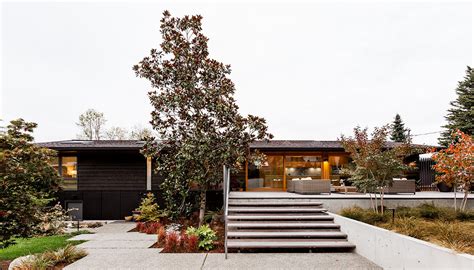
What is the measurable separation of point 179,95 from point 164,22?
246cm

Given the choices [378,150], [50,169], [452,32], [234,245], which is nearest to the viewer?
[50,169]

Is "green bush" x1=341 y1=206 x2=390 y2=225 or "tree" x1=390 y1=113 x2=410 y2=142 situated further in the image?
"tree" x1=390 y1=113 x2=410 y2=142

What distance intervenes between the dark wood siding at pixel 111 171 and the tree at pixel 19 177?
7609 millimetres

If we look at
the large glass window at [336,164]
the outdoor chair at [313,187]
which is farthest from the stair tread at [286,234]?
the large glass window at [336,164]

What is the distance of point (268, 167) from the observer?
1369 cm

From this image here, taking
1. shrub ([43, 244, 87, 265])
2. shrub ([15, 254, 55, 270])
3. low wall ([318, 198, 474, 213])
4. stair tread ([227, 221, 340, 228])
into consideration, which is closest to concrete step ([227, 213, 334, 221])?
stair tread ([227, 221, 340, 228])

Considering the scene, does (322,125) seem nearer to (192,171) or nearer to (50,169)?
(192,171)

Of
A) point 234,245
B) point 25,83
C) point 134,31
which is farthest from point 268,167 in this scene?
point 25,83

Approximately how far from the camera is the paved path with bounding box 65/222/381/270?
556 cm

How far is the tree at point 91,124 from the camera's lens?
3070 centimetres

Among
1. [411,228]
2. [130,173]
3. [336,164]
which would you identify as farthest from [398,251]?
[130,173]

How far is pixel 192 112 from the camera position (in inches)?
362

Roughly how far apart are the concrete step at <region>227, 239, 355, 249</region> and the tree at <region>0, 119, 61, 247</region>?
3.89 metres

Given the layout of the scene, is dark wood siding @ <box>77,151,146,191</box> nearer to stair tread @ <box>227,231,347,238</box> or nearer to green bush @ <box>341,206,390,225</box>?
stair tread @ <box>227,231,347,238</box>
